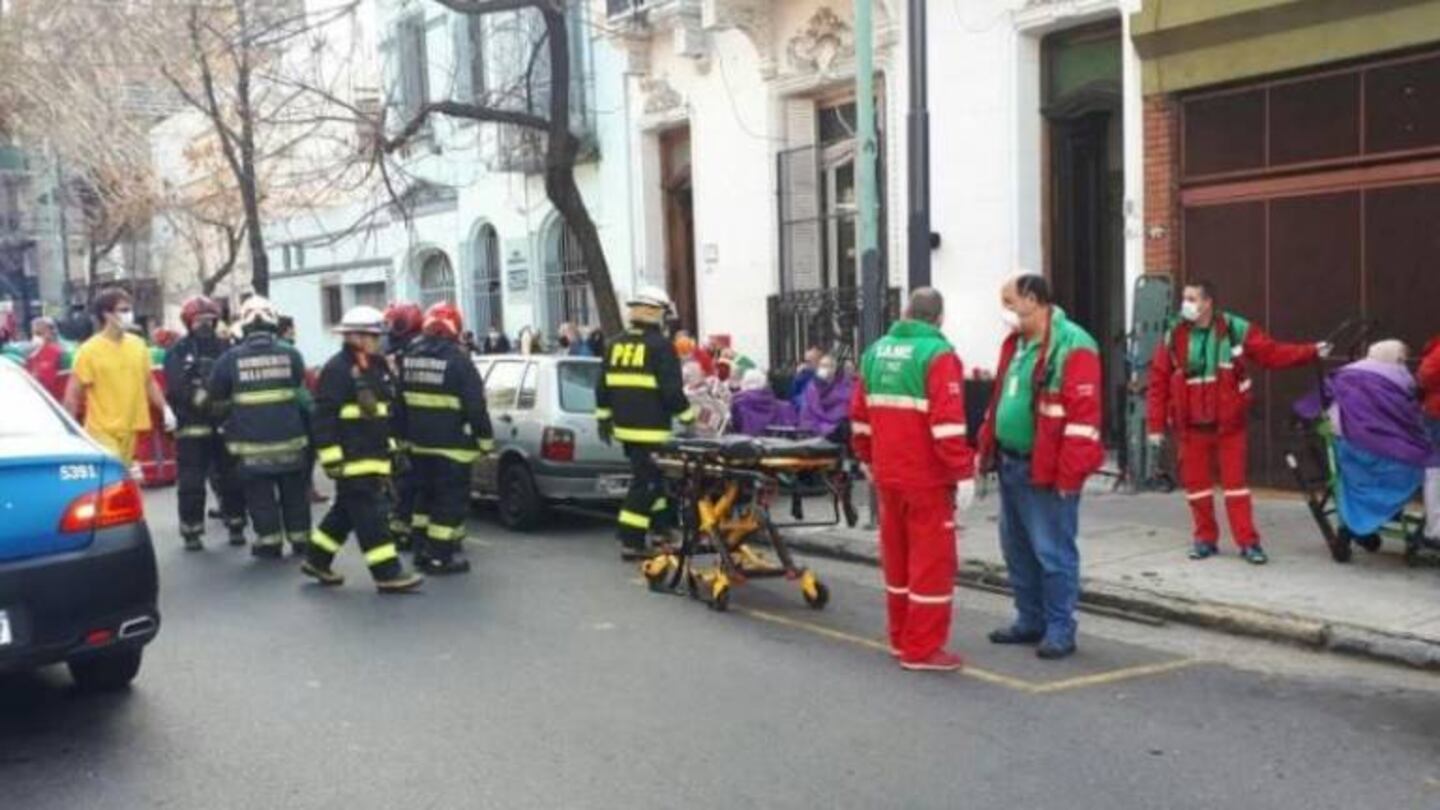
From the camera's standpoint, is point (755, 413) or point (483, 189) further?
point (483, 189)

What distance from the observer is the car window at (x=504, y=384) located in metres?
11.5

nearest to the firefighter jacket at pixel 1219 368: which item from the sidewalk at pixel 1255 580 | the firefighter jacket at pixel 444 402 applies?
the sidewalk at pixel 1255 580

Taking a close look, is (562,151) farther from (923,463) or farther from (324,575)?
(923,463)

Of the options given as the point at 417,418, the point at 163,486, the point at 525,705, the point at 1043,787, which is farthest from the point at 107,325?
the point at 1043,787

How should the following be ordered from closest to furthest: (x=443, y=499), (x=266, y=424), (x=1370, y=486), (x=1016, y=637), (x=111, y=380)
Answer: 1. (x=1016, y=637)
2. (x=1370, y=486)
3. (x=443, y=499)
4. (x=266, y=424)
5. (x=111, y=380)

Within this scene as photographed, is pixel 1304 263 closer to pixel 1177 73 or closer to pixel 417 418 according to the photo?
pixel 1177 73

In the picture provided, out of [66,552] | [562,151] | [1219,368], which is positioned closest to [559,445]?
[562,151]

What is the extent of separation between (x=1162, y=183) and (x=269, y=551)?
753cm

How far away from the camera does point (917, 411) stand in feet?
21.3

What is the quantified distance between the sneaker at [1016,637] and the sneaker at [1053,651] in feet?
0.84

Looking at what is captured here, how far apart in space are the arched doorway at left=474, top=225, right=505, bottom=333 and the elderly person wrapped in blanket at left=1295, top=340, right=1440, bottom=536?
15.6 meters

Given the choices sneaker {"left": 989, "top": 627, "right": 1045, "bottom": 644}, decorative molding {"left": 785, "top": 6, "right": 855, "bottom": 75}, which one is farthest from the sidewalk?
decorative molding {"left": 785, "top": 6, "right": 855, "bottom": 75}

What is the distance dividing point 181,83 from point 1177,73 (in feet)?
54.3

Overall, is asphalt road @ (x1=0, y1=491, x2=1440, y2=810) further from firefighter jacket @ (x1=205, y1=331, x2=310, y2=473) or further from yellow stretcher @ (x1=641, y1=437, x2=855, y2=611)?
firefighter jacket @ (x1=205, y1=331, x2=310, y2=473)
